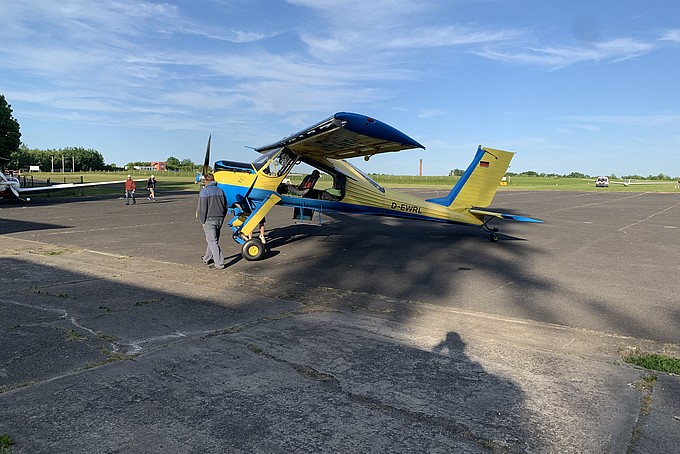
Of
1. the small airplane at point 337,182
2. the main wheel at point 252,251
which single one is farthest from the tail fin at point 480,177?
the main wheel at point 252,251

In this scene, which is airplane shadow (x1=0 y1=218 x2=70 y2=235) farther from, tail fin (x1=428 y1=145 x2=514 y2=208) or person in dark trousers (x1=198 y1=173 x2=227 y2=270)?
tail fin (x1=428 y1=145 x2=514 y2=208)

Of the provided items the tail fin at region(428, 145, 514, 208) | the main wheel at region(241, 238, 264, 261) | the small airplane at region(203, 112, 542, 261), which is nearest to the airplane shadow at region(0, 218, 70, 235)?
the small airplane at region(203, 112, 542, 261)

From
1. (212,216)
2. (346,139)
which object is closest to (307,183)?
(346,139)

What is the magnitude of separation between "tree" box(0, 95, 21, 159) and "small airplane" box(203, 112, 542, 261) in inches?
1360

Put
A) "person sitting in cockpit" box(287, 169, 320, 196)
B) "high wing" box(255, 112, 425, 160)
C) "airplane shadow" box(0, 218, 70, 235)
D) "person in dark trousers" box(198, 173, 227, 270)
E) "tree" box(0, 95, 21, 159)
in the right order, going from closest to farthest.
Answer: "high wing" box(255, 112, 425, 160) → "person in dark trousers" box(198, 173, 227, 270) → "person sitting in cockpit" box(287, 169, 320, 196) → "airplane shadow" box(0, 218, 70, 235) → "tree" box(0, 95, 21, 159)

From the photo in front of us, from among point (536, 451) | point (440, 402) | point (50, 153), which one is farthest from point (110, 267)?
point (50, 153)

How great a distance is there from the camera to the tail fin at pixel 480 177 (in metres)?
13.9

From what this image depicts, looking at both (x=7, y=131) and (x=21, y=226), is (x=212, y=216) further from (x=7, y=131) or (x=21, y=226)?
(x=7, y=131)

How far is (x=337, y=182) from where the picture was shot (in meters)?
12.3

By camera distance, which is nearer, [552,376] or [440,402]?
[440,402]

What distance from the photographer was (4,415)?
327 centimetres

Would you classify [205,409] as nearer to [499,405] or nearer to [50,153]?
[499,405]

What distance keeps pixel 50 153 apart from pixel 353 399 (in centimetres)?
16226

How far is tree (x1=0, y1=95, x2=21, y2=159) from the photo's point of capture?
36656mm
